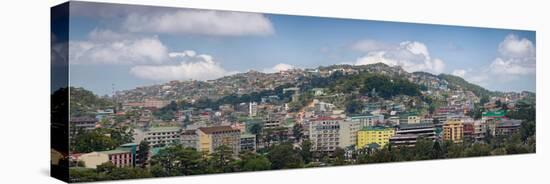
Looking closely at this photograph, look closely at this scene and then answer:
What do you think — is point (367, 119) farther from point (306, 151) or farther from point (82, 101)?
point (82, 101)

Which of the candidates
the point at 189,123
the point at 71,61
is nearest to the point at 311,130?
the point at 189,123

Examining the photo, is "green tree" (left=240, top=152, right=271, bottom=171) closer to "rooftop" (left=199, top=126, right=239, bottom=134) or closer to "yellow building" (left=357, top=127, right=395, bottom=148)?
"rooftop" (left=199, top=126, right=239, bottom=134)

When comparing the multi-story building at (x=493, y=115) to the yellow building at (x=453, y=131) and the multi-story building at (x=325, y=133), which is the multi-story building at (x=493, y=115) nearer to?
the yellow building at (x=453, y=131)

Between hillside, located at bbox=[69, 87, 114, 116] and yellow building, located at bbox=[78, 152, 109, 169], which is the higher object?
hillside, located at bbox=[69, 87, 114, 116]

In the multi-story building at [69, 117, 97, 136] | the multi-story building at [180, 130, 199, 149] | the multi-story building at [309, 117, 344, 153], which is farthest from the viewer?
the multi-story building at [309, 117, 344, 153]

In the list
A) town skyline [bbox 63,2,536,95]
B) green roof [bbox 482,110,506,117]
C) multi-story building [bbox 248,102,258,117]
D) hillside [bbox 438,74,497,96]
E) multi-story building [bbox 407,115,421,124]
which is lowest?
multi-story building [bbox 407,115,421,124]

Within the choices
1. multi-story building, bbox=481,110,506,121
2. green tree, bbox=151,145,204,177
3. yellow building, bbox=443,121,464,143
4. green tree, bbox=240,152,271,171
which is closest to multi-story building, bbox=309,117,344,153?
green tree, bbox=240,152,271,171
